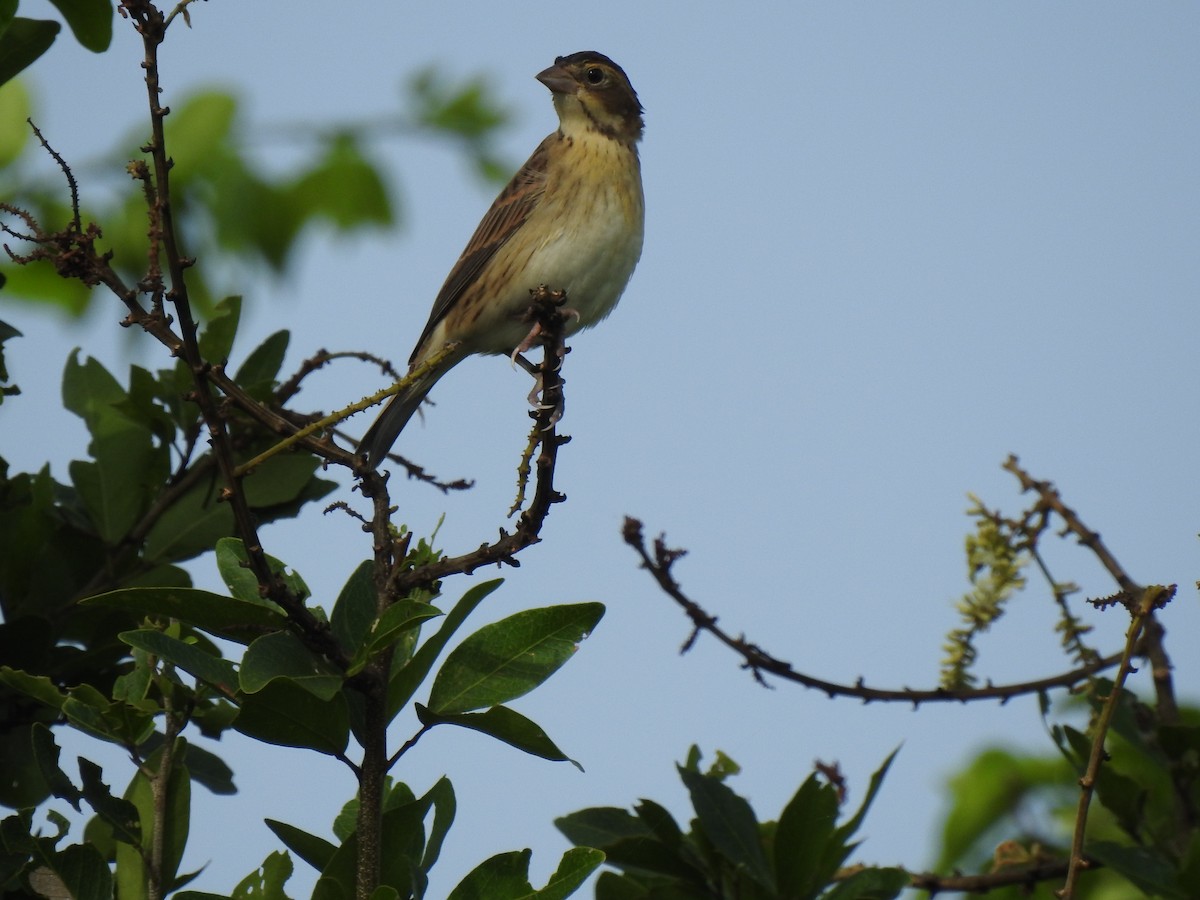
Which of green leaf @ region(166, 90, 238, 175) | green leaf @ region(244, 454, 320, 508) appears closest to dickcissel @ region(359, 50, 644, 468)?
green leaf @ region(166, 90, 238, 175)

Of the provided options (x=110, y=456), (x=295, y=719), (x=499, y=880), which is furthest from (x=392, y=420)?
(x=499, y=880)

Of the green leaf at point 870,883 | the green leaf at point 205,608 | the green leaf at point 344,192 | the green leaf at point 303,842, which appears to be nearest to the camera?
the green leaf at point 205,608

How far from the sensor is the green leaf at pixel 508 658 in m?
2.24

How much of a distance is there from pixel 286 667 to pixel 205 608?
16 cm

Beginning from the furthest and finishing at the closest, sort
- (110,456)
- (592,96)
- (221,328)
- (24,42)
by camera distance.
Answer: (592,96) < (221,328) < (110,456) < (24,42)

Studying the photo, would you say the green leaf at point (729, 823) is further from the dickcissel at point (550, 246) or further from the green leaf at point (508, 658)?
the dickcissel at point (550, 246)

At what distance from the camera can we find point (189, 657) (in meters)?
2.22

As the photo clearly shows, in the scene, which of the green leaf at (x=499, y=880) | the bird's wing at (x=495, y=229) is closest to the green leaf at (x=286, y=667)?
the green leaf at (x=499, y=880)

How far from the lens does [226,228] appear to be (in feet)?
15.7

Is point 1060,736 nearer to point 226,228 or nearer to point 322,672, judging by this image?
point 322,672

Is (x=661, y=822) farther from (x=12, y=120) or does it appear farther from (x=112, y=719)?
(x=12, y=120)

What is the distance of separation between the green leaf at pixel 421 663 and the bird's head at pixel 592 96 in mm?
3798

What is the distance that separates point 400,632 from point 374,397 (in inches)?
17.8

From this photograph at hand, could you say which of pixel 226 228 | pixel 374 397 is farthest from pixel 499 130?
pixel 374 397
